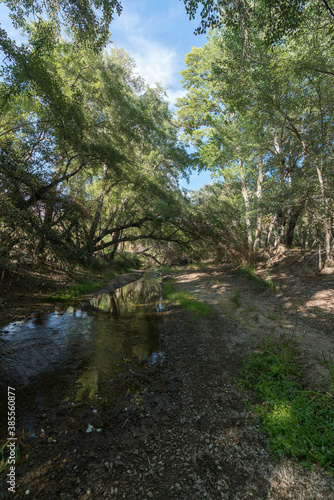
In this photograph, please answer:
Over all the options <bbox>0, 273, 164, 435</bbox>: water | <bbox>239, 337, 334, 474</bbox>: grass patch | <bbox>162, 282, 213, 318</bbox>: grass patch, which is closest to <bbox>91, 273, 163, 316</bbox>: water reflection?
<bbox>162, 282, 213, 318</bbox>: grass patch

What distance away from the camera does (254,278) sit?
13.1 metres

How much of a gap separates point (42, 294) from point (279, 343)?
11.5 m

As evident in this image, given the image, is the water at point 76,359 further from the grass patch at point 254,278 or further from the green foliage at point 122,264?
the green foliage at point 122,264

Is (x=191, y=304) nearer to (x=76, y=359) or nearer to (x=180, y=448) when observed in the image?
(x=76, y=359)

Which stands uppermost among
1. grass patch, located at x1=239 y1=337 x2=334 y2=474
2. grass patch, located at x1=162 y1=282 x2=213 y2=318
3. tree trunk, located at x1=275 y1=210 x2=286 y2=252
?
tree trunk, located at x1=275 y1=210 x2=286 y2=252

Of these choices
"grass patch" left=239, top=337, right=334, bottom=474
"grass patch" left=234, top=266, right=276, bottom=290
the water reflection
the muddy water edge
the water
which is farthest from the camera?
"grass patch" left=234, top=266, right=276, bottom=290

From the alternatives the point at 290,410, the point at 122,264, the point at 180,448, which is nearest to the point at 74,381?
the point at 180,448

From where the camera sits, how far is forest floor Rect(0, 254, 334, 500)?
2396 mm

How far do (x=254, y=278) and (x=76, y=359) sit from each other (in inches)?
442

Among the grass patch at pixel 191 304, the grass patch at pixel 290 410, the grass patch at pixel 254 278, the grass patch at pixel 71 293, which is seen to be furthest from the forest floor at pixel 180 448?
the grass patch at pixel 71 293

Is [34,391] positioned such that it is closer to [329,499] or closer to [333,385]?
[329,499]

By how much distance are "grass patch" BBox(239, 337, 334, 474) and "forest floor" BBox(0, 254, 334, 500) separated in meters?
0.14

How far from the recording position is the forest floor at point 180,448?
94.3 inches

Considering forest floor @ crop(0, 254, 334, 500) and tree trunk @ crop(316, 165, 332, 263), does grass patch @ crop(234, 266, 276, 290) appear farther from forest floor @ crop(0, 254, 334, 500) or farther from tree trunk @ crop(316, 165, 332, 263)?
forest floor @ crop(0, 254, 334, 500)
